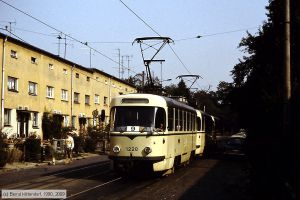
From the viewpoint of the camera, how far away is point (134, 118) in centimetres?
1581

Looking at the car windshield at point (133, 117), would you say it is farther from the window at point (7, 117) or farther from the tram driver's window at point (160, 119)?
the window at point (7, 117)

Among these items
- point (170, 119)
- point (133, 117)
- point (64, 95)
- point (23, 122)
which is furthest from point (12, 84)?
point (133, 117)

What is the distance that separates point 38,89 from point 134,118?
76.2 ft

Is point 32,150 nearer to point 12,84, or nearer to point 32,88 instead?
point 12,84

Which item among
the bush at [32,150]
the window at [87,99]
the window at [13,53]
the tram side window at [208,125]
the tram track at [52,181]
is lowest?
the tram track at [52,181]

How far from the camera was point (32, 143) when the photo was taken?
26188 mm

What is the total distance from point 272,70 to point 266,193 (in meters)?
16.2

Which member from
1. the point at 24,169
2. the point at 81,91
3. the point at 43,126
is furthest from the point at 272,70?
the point at 81,91

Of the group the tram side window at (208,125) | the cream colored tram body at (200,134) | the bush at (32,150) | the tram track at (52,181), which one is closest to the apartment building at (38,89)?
the bush at (32,150)

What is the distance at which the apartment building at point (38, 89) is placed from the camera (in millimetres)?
32406

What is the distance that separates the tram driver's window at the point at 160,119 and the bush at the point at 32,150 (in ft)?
39.3

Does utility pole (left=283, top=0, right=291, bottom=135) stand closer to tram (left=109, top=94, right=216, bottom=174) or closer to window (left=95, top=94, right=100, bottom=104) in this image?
tram (left=109, top=94, right=216, bottom=174)

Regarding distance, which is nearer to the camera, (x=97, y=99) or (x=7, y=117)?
(x=7, y=117)

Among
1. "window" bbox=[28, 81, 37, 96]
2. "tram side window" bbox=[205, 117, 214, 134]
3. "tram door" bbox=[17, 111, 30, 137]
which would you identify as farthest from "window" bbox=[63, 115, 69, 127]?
"tram side window" bbox=[205, 117, 214, 134]
